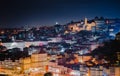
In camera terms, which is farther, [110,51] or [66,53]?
[66,53]

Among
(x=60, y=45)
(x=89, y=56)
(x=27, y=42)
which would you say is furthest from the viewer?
(x=27, y=42)

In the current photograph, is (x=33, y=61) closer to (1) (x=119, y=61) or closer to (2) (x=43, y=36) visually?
(1) (x=119, y=61)

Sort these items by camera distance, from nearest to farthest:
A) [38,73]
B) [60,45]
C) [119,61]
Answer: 1. [119,61]
2. [38,73]
3. [60,45]

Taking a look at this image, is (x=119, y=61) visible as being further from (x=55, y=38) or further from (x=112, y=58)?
(x=55, y=38)

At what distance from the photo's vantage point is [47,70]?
857 centimetres

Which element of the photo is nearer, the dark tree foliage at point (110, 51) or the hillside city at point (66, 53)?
the dark tree foliage at point (110, 51)

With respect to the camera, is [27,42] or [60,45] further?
[27,42]

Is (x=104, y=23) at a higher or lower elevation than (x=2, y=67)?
higher

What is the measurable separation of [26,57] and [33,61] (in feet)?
0.94

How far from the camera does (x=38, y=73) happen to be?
Answer: 27.4ft

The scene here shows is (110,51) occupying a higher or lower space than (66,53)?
higher

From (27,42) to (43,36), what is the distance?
1.11m

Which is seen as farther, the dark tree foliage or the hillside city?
the hillside city

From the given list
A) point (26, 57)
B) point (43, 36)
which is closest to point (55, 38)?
point (43, 36)
